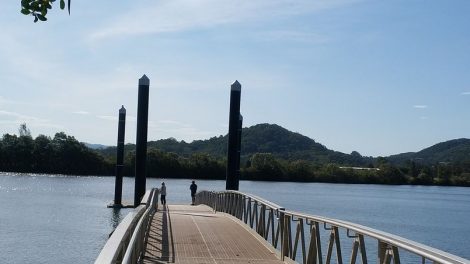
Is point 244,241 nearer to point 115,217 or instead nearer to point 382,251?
point 382,251

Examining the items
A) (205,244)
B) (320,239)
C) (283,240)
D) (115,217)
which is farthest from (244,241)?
(115,217)

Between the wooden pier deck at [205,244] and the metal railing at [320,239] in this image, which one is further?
the wooden pier deck at [205,244]

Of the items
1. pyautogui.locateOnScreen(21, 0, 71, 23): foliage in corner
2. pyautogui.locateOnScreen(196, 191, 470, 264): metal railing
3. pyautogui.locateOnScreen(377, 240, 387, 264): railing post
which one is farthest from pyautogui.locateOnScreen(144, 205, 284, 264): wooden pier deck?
pyautogui.locateOnScreen(21, 0, 71, 23): foliage in corner

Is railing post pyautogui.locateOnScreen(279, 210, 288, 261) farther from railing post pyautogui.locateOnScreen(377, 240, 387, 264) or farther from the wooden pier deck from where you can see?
railing post pyautogui.locateOnScreen(377, 240, 387, 264)

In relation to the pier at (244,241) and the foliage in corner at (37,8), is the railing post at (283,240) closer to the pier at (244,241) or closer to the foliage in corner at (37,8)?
the pier at (244,241)

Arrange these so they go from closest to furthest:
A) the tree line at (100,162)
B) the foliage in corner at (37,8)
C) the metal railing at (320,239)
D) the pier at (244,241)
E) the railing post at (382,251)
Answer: the foliage in corner at (37,8), the metal railing at (320,239), the pier at (244,241), the railing post at (382,251), the tree line at (100,162)

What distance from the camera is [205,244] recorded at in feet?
46.7

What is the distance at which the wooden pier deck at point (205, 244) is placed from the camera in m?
12.2

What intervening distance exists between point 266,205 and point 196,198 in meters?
25.6

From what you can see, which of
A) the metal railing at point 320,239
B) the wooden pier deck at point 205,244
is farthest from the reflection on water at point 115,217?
the wooden pier deck at point 205,244

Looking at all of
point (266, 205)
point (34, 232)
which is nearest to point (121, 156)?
point (34, 232)

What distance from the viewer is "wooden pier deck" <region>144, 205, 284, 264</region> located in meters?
12.2

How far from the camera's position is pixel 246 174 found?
137875 millimetres

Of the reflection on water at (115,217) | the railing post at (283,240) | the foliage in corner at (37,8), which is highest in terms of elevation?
the foliage in corner at (37,8)
